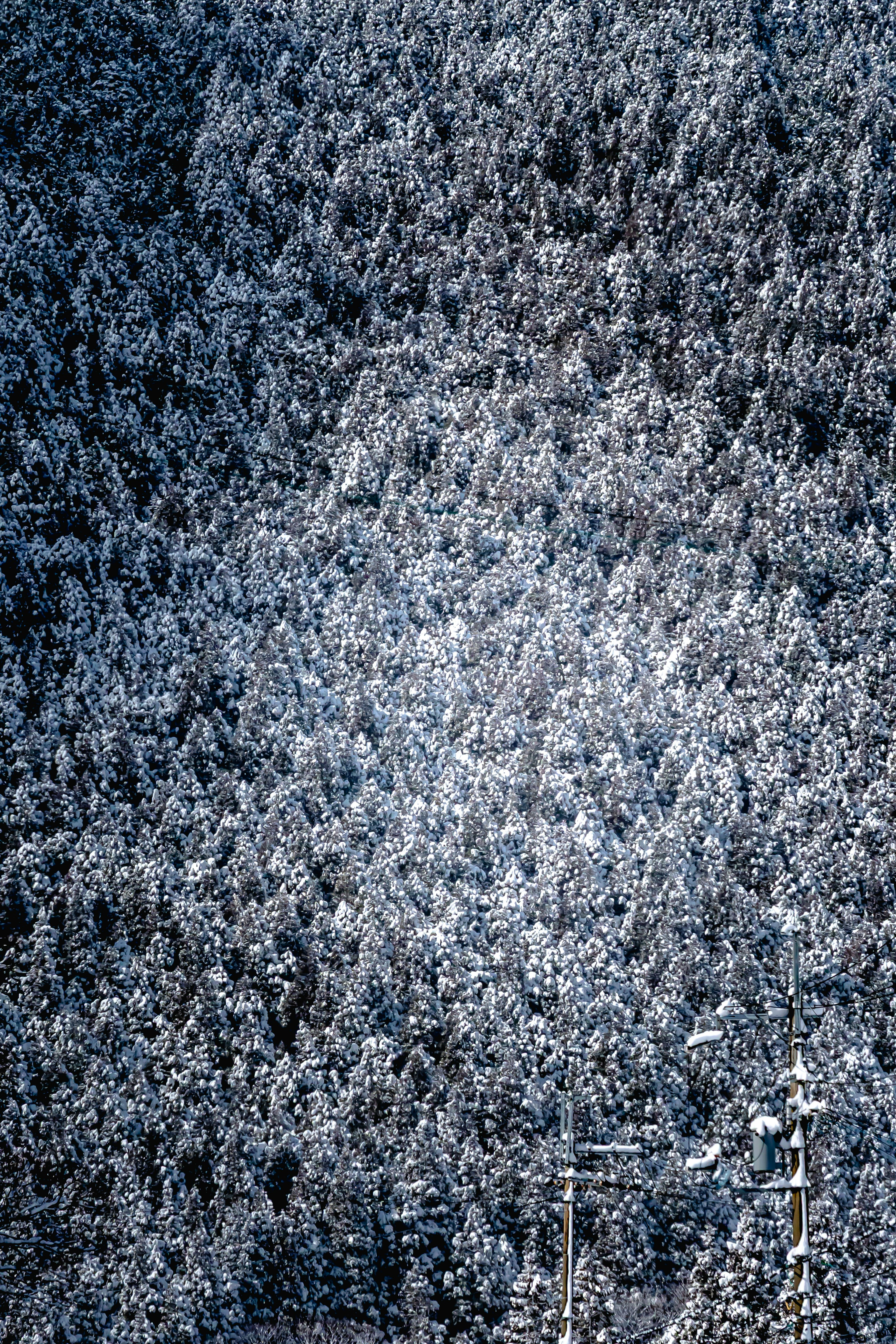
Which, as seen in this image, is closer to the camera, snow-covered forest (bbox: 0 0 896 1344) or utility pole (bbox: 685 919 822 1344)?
utility pole (bbox: 685 919 822 1344)

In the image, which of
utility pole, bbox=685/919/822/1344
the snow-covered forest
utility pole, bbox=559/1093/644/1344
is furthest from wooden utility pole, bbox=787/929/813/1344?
utility pole, bbox=559/1093/644/1344

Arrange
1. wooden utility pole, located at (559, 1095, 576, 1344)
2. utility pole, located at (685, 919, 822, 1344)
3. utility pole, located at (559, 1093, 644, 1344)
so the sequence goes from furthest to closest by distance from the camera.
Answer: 1. wooden utility pole, located at (559, 1095, 576, 1344)
2. utility pole, located at (559, 1093, 644, 1344)
3. utility pole, located at (685, 919, 822, 1344)

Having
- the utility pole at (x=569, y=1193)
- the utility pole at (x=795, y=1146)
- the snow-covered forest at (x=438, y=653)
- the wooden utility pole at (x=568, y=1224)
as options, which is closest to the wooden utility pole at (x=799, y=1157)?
the utility pole at (x=795, y=1146)

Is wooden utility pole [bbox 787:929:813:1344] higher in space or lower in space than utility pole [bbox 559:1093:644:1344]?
higher

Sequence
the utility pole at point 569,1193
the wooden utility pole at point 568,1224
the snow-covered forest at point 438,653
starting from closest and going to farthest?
1. the utility pole at point 569,1193
2. the wooden utility pole at point 568,1224
3. the snow-covered forest at point 438,653

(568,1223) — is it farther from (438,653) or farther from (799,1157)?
(438,653)

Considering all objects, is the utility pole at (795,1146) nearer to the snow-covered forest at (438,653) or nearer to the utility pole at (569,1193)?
the snow-covered forest at (438,653)

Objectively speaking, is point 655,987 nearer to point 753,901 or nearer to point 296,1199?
point 753,901

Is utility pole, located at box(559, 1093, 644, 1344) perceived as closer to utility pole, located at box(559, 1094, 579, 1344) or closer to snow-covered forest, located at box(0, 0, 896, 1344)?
utility pole, located at box(559, 1094, 579, 1344)
